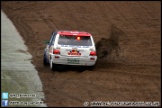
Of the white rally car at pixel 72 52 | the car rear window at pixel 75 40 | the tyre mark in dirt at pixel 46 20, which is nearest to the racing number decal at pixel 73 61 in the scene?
the white rally car at pixel 72 52

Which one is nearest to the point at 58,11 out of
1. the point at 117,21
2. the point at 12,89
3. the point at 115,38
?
the point at 117,21

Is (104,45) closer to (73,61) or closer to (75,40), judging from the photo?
(75,40)

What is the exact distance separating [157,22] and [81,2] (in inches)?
376

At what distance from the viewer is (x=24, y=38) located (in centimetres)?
2928

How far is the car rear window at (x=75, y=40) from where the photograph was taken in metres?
18.1

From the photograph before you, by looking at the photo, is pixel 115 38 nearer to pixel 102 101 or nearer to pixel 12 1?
pixel 102 101

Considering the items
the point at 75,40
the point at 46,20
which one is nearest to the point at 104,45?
the point at 75,40

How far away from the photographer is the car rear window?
18.1 m

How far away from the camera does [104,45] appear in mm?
23906

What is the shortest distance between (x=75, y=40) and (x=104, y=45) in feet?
19.4

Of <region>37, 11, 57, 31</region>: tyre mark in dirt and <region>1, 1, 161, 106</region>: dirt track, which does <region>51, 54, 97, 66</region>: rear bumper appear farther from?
<region>37, 11, 57, 31</region>: tyre mark in dirt

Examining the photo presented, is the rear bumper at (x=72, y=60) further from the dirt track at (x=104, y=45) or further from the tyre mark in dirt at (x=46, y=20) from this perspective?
the tyre mark in dirt at (x=46, y=20)

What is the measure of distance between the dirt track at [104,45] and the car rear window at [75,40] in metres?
1.14

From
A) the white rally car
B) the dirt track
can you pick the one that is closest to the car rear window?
the white rally car
